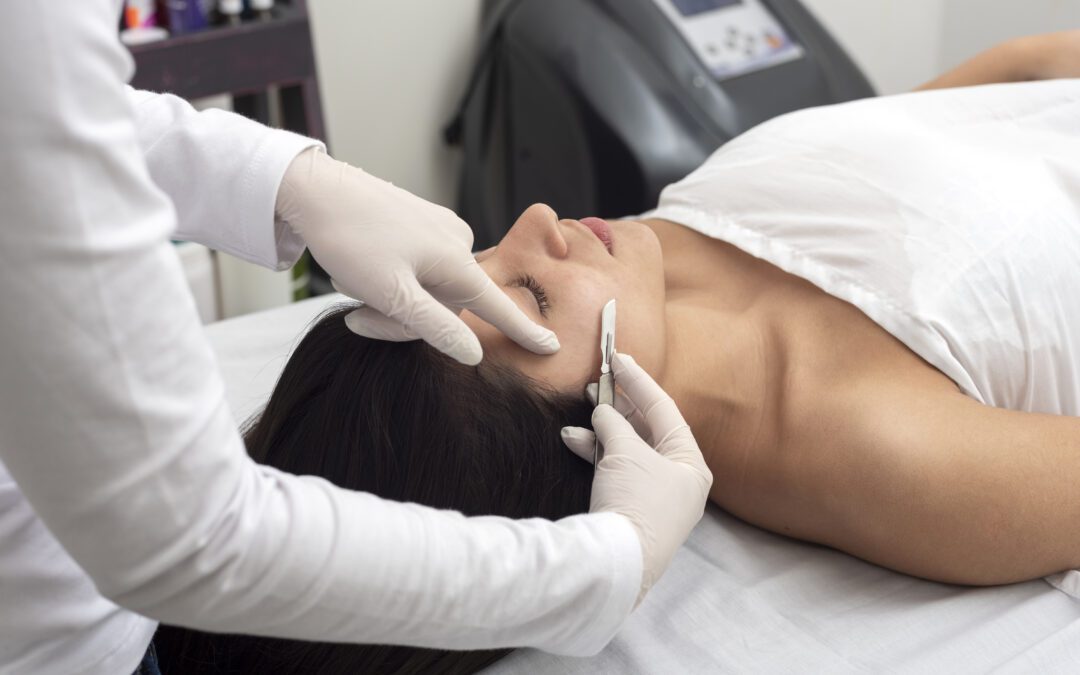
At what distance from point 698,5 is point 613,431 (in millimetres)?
1495

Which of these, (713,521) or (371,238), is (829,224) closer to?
(713,521)

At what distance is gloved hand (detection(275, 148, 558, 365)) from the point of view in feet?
3.16

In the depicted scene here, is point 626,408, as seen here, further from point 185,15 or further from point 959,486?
point 185,15

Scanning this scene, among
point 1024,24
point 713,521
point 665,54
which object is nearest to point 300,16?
point 665,54

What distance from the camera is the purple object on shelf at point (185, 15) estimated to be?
1854 millimetres

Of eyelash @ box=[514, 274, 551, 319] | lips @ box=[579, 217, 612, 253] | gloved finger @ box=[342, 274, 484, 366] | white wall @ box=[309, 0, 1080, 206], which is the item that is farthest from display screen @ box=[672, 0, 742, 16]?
gloved finger @ box=[342, 274, 484, 366]

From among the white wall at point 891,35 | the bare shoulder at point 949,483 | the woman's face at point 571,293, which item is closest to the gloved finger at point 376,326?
the woman's face at point 571,293

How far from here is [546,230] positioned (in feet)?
4.03

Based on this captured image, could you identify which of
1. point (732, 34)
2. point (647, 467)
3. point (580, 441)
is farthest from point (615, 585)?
point (732, 34)

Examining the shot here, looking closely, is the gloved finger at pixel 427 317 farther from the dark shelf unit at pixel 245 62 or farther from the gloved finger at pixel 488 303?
the dark shelf unit at pixel 245 62

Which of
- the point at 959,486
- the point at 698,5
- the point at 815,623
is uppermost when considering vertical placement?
the point at 698,5

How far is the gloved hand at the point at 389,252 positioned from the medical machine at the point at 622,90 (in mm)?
1053

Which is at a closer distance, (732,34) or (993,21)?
(732,34)

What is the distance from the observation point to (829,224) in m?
1.31
